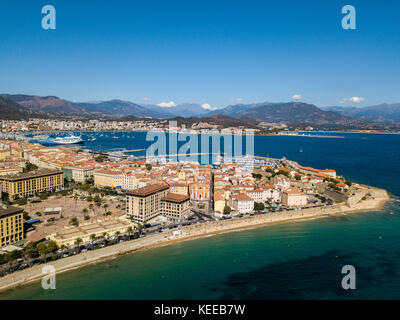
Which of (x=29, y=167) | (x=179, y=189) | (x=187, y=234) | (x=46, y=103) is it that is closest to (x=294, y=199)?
(x=179, y=189)

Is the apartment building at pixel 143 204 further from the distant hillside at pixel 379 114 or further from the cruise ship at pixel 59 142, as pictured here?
the distant hillside at pixel 379 114

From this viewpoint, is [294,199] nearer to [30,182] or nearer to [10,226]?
[10,226]

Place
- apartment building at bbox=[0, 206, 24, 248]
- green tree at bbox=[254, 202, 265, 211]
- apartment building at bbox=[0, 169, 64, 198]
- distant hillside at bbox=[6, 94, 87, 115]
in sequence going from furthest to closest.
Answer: distant hillside at bbox=[6, 94, 87, 115]
apartment building at bbox=[0, 169, 64, 198]
green tree at bbox=[254, 202, 265, 211]
apartment building at bbox=[0, 206, 24, 248]

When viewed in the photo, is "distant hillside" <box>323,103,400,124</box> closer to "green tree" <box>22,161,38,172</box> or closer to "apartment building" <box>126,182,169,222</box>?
"green tree" <box>22,161,38,172</box>

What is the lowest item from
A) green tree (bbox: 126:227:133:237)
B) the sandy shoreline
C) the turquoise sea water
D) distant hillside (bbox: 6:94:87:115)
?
the turquoise sea water

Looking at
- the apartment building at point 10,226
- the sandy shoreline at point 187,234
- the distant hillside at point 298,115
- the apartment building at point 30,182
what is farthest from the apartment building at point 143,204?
the distant hillside at point 298,115

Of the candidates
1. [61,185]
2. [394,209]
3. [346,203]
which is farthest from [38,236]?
[394,209]

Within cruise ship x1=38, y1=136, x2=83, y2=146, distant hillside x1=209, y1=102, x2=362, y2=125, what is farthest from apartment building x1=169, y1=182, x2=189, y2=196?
distant hillside x1=209, y1=102, x2=362, y2=125
